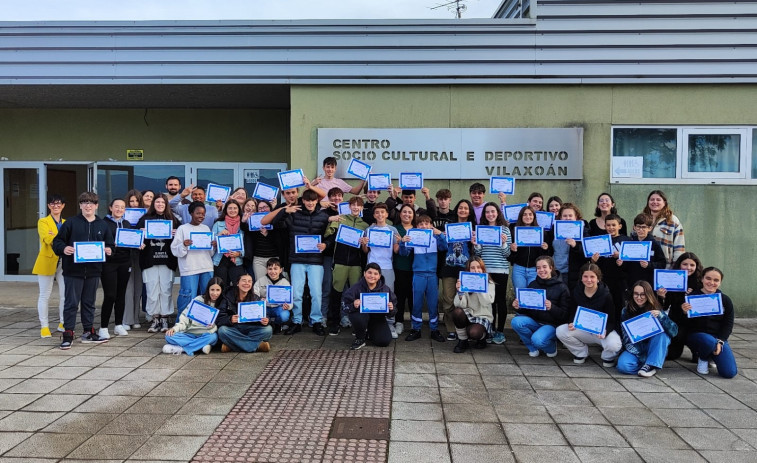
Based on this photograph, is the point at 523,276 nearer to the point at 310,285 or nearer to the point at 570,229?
the point at 570,229

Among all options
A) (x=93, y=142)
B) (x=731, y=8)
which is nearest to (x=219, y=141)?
(x=93, y=142)

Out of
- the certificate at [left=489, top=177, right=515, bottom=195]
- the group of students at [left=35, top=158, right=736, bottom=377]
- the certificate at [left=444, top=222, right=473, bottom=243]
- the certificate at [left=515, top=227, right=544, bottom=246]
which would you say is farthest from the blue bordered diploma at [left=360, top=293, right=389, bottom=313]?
the certificate at [left=489, top=177, right=515, bottom=195]

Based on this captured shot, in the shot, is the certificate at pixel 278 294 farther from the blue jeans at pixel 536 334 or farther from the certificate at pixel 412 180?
the blue jeans at pixel 536 334

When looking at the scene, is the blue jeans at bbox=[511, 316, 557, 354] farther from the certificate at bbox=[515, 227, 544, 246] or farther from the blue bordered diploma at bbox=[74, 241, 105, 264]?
the blue bordered diploma at bbox=[74, 241, 105, 264]

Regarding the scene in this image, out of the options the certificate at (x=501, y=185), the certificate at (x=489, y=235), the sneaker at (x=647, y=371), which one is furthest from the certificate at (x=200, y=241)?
the sneaker at (x=647, y=371)

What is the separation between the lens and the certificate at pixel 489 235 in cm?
662

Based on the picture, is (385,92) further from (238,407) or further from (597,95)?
(238,407)

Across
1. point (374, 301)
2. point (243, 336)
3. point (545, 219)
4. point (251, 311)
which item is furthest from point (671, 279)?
point (243, 336)

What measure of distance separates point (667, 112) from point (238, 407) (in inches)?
295

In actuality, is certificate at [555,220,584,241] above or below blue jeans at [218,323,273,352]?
above

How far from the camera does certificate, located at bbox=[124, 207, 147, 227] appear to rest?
7320 millimetres

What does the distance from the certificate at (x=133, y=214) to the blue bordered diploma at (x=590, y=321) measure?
5.44 metres

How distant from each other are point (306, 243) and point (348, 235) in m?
0.55

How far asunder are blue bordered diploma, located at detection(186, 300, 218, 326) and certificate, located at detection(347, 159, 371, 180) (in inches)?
112
